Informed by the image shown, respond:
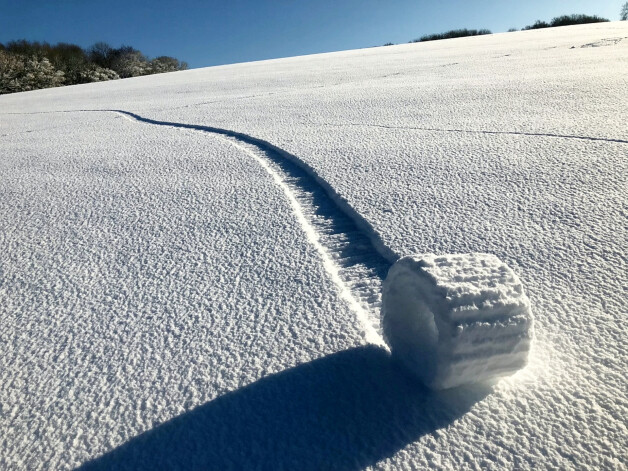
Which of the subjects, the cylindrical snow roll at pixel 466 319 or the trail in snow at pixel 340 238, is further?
the trail in snow at pixel 340 238

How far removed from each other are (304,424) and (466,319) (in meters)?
0.33

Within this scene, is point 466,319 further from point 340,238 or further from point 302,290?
Result: point 340,238

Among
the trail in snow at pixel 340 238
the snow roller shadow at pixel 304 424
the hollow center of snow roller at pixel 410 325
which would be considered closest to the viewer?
the snow roller shadow at pixel 304 424

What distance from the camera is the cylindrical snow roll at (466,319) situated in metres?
0.82

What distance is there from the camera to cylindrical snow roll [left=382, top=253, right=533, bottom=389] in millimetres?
825

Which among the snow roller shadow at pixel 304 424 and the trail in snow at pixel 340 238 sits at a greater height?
the trail in snow at pixel 340 238

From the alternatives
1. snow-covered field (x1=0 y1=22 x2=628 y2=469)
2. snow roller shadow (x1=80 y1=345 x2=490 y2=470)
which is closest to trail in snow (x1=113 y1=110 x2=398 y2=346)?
snow-covered field (x1=0 y1=22 x2=628 y2=469)

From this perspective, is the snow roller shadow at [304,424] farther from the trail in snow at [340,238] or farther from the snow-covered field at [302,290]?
the trail in snow at [340,238]

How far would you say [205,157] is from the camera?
96.5 inches

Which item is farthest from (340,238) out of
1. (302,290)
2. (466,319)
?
(466,319)

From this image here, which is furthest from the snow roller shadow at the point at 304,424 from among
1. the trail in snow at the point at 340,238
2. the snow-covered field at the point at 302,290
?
the trail in snow at the point at 340,238

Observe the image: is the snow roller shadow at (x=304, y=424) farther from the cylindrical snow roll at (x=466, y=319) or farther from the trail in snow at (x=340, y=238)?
the trail in snow at (x=340, y=238)

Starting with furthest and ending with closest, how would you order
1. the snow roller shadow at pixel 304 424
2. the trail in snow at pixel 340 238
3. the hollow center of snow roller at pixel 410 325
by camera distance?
the trail in snow at pixel 340 238 < the hollow center of snow roller at pixel 410 325 < the snow roller shadow at pixel 304 424

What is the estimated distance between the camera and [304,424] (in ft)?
2.76
